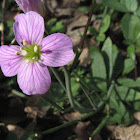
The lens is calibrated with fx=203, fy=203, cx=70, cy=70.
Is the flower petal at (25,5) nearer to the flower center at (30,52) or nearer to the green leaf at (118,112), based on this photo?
the flower center at (30,52)

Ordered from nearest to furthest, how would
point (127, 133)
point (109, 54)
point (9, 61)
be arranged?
point (9, 61), point (127, 133), point (109, 54)

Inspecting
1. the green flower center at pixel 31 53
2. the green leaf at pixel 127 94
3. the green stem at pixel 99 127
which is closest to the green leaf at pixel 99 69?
the green leaf at pixel 127 94

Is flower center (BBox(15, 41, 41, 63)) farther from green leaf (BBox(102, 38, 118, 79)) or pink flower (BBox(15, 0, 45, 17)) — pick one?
green leaf (BBox(102, 38, 118, 79))

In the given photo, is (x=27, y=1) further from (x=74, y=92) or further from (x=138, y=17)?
(x=138, y=17)

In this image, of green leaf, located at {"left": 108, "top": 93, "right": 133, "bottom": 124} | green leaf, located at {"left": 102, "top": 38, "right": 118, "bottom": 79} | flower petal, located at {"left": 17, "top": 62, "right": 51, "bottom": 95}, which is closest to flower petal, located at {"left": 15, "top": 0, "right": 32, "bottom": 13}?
flower petal, located at {"left": 17, "top": 62, "right": 51, "bottom": 95}

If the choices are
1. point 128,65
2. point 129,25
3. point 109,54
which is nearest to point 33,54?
point 109,54

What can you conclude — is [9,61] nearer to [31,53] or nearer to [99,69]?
[31,53]
